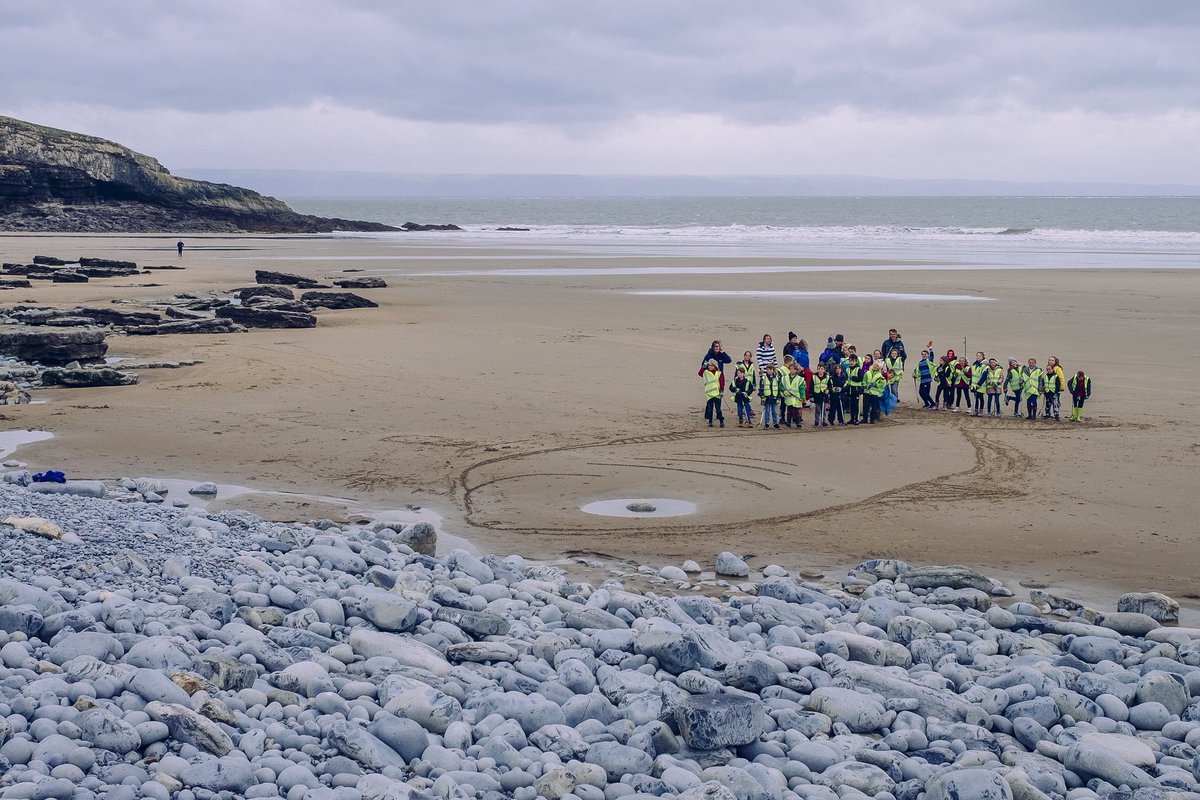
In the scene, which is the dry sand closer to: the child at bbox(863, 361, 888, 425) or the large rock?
the child at bbox(863, 361, 888, 425)

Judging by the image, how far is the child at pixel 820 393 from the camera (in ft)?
58.1

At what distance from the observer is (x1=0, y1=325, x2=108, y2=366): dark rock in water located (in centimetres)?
2245

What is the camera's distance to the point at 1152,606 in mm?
9414

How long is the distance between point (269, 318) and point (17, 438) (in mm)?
13543

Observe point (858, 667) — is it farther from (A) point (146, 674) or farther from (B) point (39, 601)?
(B) point (39, 601)

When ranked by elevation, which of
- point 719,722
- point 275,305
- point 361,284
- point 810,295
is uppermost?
point 810,295

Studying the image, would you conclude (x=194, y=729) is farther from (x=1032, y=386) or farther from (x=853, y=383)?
(x=1032, y=386)

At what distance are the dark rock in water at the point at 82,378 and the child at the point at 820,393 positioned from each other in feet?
39.5

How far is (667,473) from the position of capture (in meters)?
14.7

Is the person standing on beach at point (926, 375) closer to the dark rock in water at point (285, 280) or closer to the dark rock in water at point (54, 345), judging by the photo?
the dark rock in water at point (54, 345)

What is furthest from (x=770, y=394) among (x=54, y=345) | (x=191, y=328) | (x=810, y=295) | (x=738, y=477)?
(x=810, y=295)

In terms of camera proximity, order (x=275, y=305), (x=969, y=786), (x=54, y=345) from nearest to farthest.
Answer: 1. (x=969, y=786)
2. (x=54, y=345)
3. (x=275, y=305)

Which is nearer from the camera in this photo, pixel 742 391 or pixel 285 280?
pixel 742 391

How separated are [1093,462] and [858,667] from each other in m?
8.58
